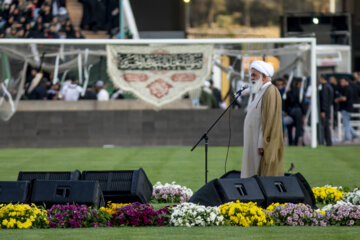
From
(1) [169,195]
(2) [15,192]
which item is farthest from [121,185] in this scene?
(2) [15,192]

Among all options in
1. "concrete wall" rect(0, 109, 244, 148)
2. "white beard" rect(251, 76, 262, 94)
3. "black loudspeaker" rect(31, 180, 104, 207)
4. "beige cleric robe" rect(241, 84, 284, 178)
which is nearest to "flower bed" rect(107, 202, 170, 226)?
"black loudspeaker" rect(31, 180, 104, 207)

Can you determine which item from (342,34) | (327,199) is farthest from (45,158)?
(342,34)

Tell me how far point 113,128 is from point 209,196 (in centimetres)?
1888

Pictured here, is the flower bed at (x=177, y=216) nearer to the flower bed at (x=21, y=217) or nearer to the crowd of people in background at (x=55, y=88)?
the flower bed at (x=21, y=217)

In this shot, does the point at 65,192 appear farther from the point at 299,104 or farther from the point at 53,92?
the point at 299,104

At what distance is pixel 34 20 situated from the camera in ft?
123

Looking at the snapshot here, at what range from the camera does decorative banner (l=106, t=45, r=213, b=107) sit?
30.2m

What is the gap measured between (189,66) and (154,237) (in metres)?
20.6

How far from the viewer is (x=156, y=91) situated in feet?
99.1

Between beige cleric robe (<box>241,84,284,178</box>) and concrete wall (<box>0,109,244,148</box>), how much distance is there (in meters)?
17.1

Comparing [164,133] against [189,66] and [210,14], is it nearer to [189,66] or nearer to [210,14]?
[189,66]

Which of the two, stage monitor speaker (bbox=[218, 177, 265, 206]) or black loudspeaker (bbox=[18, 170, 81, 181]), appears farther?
black loudspeaker (bbox=[18, 170, 81, 181])

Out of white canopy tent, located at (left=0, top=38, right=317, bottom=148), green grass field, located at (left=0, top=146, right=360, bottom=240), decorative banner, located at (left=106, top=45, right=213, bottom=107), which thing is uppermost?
white canopy tent, located at (left=0, top=38, right=317, bottom=148)

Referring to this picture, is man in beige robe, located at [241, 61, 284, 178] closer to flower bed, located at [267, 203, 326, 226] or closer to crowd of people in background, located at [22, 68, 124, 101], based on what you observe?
flower bed, located at [267, 203, 326, 226]
